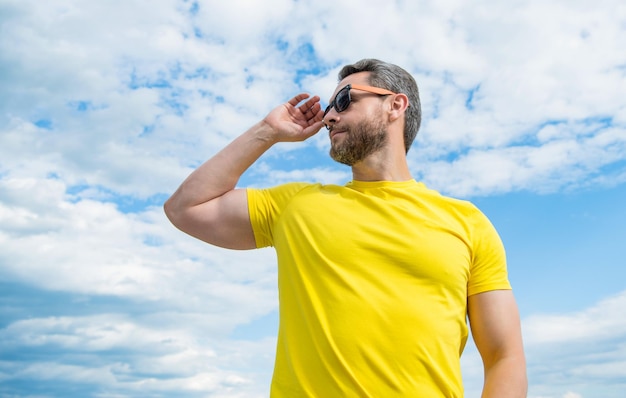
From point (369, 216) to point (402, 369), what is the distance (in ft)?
3.42

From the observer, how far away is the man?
3.65 metres

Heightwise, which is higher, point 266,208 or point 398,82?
point 398,82

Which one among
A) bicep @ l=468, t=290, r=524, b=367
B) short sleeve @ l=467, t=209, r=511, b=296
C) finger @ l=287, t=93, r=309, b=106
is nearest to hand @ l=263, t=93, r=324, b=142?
finger @ l=287, t=93, r=309, b=106

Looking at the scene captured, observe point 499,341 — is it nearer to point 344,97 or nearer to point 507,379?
point 507,379

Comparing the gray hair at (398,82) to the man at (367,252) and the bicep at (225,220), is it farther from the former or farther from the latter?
the bicep at (225,220)

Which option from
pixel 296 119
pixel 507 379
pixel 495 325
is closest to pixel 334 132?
pixel 296 119

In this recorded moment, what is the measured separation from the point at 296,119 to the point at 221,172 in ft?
2.54

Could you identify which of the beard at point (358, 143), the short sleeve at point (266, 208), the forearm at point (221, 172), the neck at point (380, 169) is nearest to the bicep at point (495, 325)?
the neck at point (380, 169)

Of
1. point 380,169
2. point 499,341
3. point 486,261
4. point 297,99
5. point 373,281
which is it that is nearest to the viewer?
point 373,281

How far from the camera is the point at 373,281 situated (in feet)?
12.6

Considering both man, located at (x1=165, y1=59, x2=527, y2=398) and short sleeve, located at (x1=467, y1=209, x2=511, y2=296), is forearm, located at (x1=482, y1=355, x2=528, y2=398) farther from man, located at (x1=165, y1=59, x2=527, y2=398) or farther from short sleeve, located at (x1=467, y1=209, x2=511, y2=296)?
short sleeve, located at (x1=467, y1=209, x2=511, y2=296)

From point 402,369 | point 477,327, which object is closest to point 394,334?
point 402,369

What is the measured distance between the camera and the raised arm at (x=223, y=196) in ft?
14.5

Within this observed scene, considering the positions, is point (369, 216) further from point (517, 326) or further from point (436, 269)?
point (517, 326)
